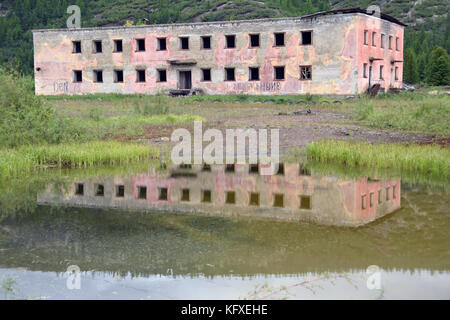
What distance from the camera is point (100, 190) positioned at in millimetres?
11289

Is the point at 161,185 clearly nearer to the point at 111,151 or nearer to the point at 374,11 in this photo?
the point at 111,151

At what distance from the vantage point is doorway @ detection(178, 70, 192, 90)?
38.8 meters

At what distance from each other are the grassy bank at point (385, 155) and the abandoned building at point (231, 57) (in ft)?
63.9

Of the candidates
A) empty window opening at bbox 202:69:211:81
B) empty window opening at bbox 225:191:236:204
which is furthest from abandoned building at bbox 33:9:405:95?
empty window opening at bbox 225:191:236:204

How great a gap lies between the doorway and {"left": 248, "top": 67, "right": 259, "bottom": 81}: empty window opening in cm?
449

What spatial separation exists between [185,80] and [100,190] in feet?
93.6

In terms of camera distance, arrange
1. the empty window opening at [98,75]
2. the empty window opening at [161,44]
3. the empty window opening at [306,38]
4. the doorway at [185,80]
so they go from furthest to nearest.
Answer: the empty window opening at [98,75], the doorway at [185,80], the empty window opening at [161,44], the empty window opening at [306,38]

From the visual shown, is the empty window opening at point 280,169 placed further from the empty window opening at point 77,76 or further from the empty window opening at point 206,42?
the empty window opening at point 77,76

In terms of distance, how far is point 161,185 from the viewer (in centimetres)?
1170

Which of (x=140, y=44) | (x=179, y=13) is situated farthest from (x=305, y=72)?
(x=179, y=13)

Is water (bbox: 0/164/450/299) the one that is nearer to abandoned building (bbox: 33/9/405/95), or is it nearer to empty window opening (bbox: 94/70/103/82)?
abandoned building (bbox: 33/9/405/95)

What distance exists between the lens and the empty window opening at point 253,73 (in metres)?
36.8

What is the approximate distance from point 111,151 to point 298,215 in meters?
7.08

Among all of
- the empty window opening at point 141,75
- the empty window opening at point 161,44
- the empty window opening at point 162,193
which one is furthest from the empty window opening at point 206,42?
the empty window opening at point 162,193
